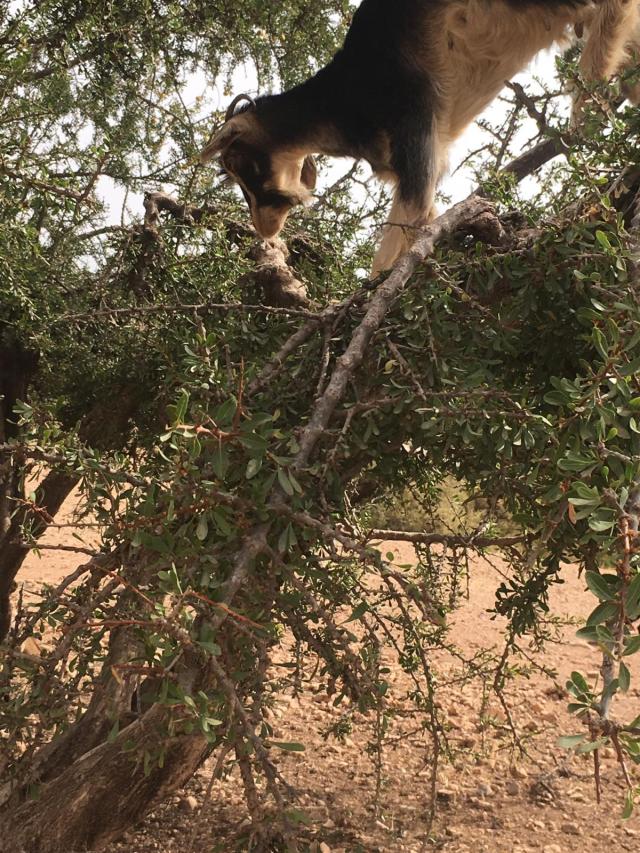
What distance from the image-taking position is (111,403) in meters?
3.37

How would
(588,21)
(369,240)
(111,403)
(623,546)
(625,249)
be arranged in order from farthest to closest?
(369,240) → (111,403) → (588,21) → (625,249) → (623,546)

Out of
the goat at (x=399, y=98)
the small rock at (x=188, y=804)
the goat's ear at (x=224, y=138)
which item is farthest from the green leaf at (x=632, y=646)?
the small rock at (x=188, y=804)

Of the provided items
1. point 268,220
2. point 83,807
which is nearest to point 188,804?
point 83,807

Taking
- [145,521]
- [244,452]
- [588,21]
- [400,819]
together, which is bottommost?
[400,819]

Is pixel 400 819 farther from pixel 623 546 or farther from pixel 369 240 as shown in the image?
pixel 623 546

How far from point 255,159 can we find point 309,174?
1.80ft

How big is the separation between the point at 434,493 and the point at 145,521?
1.72 metres

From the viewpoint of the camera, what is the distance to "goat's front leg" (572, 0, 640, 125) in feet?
9.62

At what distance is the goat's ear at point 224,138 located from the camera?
3393 millimetres

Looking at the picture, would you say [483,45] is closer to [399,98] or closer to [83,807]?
[399,98]

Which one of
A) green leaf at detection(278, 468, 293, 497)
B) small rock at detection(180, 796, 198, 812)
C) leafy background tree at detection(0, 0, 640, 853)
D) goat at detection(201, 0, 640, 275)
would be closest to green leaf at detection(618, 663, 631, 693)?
leafy background tree at detection(0, 0, 640, 853)

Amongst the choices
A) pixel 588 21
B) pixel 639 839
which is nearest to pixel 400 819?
pixel 639 839

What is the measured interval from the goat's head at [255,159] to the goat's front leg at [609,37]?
1288 millimetres

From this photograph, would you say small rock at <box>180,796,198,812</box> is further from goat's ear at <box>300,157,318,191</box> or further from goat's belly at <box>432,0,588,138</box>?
goat's belly at <box>432,0,588,138</box>
